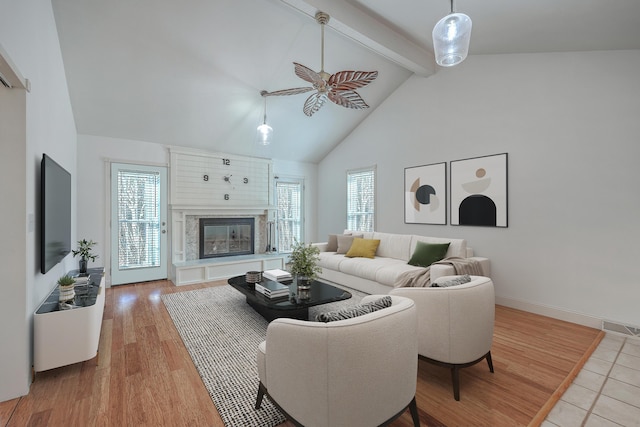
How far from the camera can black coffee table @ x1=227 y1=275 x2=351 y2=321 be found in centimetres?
283

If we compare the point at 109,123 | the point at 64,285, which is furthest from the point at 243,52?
the point at 64,285

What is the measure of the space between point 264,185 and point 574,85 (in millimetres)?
5147

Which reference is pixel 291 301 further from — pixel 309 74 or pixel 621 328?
pixel 621 328

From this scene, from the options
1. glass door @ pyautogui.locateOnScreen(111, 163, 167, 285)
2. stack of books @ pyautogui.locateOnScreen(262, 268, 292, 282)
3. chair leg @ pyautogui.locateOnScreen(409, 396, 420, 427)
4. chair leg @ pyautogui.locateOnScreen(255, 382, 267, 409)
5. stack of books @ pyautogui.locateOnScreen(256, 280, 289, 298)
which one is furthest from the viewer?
glass door @ pyautogui.locateOnScreen(111, 163, 167, 285)

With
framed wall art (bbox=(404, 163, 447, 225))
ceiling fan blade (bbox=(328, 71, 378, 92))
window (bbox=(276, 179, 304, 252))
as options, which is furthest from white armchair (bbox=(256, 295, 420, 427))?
window (bbox=(276, 179, 304, 252))

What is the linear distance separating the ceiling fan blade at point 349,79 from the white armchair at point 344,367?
2.24m

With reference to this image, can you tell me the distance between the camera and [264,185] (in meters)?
6.27

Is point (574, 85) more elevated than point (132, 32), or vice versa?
point (132, 32)

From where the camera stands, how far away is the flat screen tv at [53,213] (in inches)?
89.4

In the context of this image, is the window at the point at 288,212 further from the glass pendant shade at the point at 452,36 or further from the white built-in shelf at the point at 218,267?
the glass pendant shade at the point at 452,36

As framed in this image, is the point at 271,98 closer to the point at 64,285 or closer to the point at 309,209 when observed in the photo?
the point at 309,209

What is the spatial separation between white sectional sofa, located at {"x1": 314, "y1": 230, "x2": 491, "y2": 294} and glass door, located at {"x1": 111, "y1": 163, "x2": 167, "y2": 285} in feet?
9.61

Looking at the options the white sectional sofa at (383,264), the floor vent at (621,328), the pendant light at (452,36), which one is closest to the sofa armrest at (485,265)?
the white sectional sofa at (383,264)

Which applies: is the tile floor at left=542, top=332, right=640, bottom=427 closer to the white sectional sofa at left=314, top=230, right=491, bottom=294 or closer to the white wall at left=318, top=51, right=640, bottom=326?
the white wall at left=318, top=51, right=640, bottom=326
